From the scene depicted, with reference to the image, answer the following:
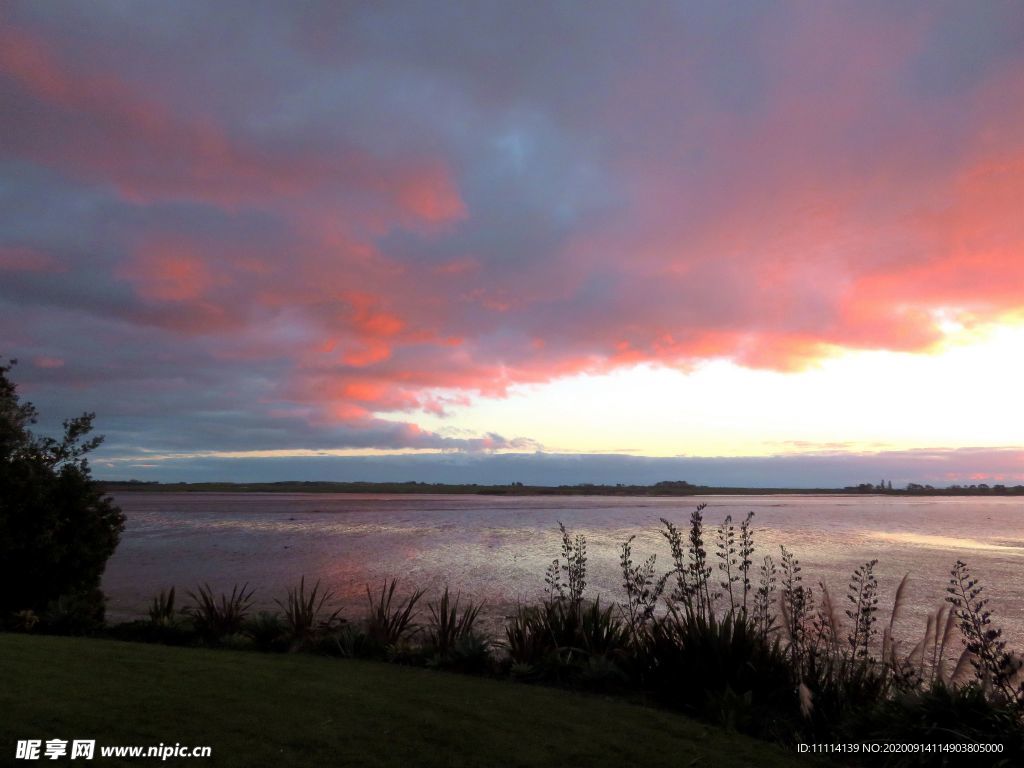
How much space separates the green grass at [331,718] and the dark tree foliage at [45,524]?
15.8ft

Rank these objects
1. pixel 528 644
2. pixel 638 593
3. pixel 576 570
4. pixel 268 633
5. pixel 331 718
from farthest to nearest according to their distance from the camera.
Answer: pixel 268 633
pixel 576 570
pixel 638 593
pixel 528 644
pixel 331 718

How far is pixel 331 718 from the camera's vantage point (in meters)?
6.38

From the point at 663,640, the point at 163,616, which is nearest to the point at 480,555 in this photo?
the point at 163,616

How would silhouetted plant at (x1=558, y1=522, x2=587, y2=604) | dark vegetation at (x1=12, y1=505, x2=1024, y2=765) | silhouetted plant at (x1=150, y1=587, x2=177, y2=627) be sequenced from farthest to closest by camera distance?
silhouetted plant at (x1=150, y1=587, x2=177, y2=627) → silhouetted plant at (x1=558, y1=522, x2=587, y2=604) → dark vegetation at (x1=12, y1=505, x2=1024, y2=765)

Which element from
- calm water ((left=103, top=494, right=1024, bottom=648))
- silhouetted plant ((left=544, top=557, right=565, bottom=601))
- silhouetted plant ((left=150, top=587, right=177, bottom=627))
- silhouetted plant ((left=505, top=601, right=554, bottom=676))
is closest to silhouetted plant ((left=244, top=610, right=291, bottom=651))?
silhouetted plant ((left=150, top=587, right=177, bottom=627))

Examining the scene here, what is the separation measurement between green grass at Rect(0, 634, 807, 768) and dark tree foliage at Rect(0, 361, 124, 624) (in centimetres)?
482

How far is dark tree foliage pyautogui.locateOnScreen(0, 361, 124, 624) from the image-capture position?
12406 millimetres

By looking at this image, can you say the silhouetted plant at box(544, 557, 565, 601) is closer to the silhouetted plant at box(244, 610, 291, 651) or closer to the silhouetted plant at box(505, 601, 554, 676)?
the silhouetted plant at box(505, 601, 554, 676)

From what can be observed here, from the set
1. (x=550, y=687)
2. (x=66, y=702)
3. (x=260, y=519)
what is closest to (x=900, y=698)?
(x=550, y=687)

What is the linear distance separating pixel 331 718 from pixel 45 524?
9432 millimetres

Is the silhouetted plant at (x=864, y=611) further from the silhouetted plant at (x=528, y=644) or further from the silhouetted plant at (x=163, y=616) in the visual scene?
the silhouetted plant at (x=163, y=616)

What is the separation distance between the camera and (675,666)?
843cm

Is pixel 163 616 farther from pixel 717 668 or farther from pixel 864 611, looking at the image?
pixel 864 611

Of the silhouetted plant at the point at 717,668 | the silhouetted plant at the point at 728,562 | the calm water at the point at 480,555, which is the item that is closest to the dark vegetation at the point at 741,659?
the silhouetted plant at the point at 717,668
